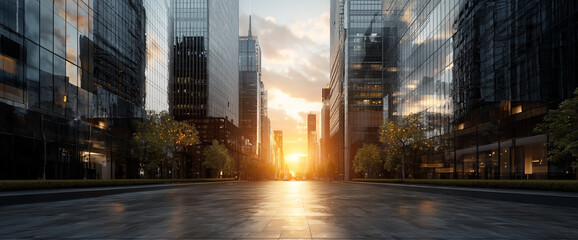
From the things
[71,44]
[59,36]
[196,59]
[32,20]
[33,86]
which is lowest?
[33,86]

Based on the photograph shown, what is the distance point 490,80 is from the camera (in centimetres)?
4438

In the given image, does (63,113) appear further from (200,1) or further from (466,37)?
(200,1)

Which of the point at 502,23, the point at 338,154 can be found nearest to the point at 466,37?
the point at 502,23

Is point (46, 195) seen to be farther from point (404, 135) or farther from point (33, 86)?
point (404, 135)

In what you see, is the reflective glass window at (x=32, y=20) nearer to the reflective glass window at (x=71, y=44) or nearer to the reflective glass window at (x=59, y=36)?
the reflective glass window at (x=59, y=36)

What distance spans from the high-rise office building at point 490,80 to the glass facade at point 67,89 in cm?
4504

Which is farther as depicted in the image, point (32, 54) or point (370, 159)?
point (370, 159)

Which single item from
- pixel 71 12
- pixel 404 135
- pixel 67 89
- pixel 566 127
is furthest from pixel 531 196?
pixel 71 12

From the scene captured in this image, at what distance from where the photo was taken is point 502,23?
42281 mm

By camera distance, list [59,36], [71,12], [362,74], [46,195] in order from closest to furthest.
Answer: [46,195], [59,36], [71,12], [362,74]

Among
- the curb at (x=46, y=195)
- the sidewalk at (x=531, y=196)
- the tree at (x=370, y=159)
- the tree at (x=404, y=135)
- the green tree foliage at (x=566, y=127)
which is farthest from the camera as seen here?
the tree at (x=370, y=159)

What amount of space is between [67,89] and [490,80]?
149ft

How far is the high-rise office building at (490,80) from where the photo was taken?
35.3 metres

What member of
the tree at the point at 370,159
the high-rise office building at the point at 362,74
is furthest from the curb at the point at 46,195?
Answer: the high-rise office building at the point at 362,74
